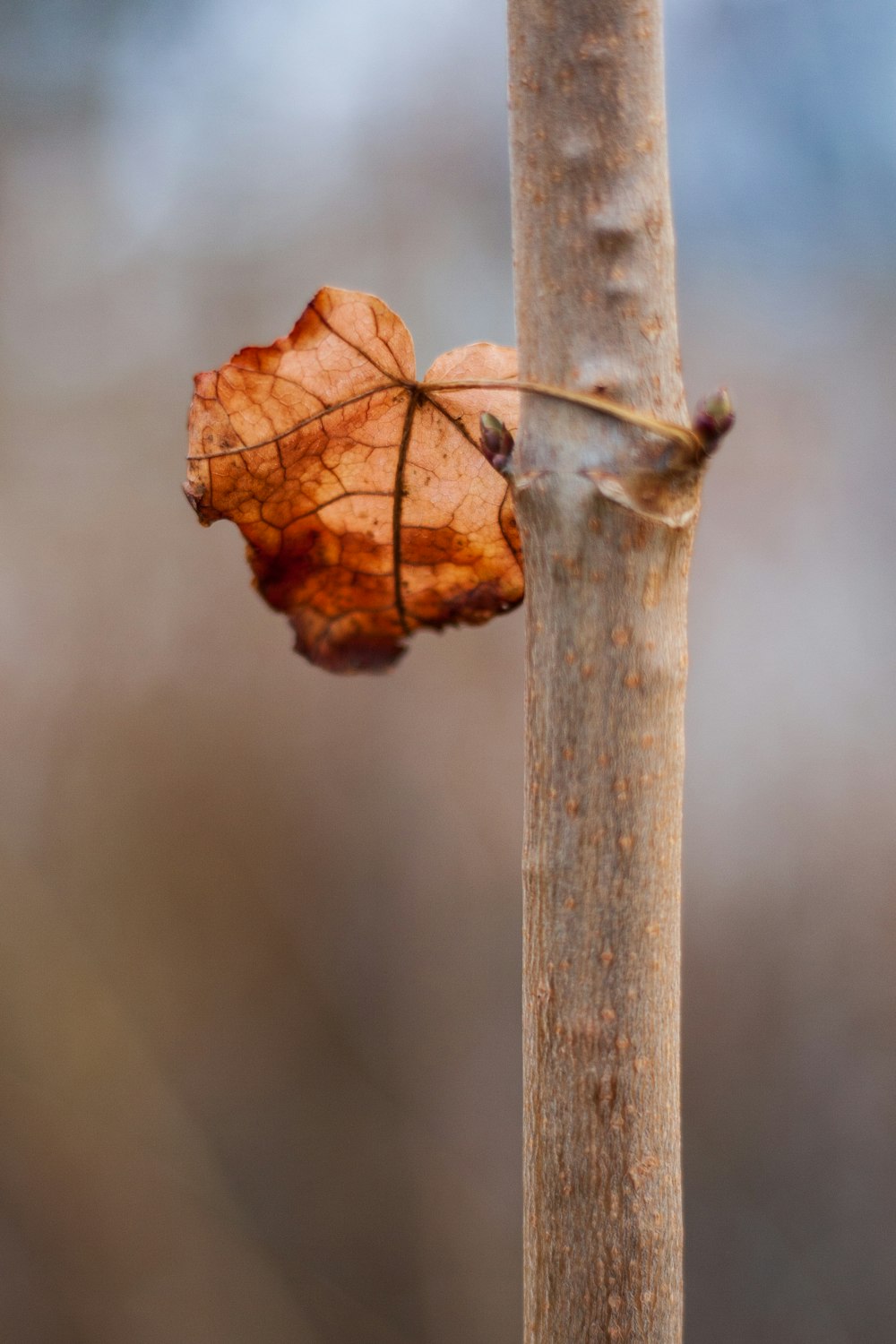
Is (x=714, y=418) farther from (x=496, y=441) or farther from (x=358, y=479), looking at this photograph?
(x=358, y=479)

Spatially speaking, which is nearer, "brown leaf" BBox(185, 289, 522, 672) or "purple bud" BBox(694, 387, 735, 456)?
"purple bud" BBox(694, 387, 735, 456)

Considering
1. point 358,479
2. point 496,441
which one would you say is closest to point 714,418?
point 496,441

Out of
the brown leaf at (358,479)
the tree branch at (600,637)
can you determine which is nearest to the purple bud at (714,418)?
the tree branch at (600,637)

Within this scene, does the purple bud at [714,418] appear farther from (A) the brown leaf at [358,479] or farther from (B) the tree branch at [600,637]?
(A) the brown leaf at [358,479]

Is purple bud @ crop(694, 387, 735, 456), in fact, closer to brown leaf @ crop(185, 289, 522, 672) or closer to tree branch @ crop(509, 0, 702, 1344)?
tree branch @ crop(509, 0, 702, 1344)

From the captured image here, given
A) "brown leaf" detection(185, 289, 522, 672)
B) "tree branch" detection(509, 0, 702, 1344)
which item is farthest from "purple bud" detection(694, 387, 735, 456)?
"brown leaf" detection(185, 289, 522, 672)

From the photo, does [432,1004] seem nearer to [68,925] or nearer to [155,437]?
[68,925]

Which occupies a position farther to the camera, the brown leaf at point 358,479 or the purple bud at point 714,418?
the brown leaf at point 358,479

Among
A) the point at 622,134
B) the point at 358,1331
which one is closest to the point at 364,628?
the point at 622,134
